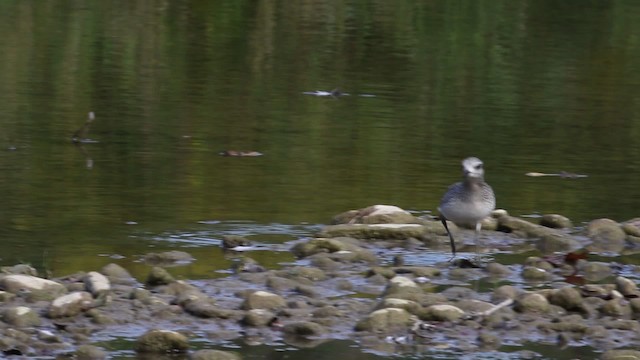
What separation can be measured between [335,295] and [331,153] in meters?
6.46

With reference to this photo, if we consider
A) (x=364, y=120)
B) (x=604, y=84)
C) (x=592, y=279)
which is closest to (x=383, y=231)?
(x=592, y=279)

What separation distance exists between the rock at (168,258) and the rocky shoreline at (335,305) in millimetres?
14

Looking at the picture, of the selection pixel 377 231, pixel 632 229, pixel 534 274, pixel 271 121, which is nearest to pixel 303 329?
pixel 534 274

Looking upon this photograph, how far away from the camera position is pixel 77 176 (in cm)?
1452

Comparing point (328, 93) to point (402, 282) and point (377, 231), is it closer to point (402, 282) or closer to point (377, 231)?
point (377, 231)

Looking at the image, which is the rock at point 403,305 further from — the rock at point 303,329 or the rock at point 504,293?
the rock at point 504,293

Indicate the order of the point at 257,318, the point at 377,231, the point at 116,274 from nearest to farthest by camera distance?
1. the point at 257,318
2. the point at 116,274
3. the point at 377,231

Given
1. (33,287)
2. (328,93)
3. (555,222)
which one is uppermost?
(33,287)

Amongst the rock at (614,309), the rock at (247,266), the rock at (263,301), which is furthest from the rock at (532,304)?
the rock at (247,266)

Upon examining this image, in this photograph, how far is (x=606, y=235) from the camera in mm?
12555

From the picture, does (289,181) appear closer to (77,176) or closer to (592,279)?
(77,176)

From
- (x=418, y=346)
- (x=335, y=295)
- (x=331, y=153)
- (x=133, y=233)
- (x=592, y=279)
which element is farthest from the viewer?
(x=331, y=153)

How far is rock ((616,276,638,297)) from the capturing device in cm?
1016

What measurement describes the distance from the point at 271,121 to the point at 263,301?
30.1 feet
